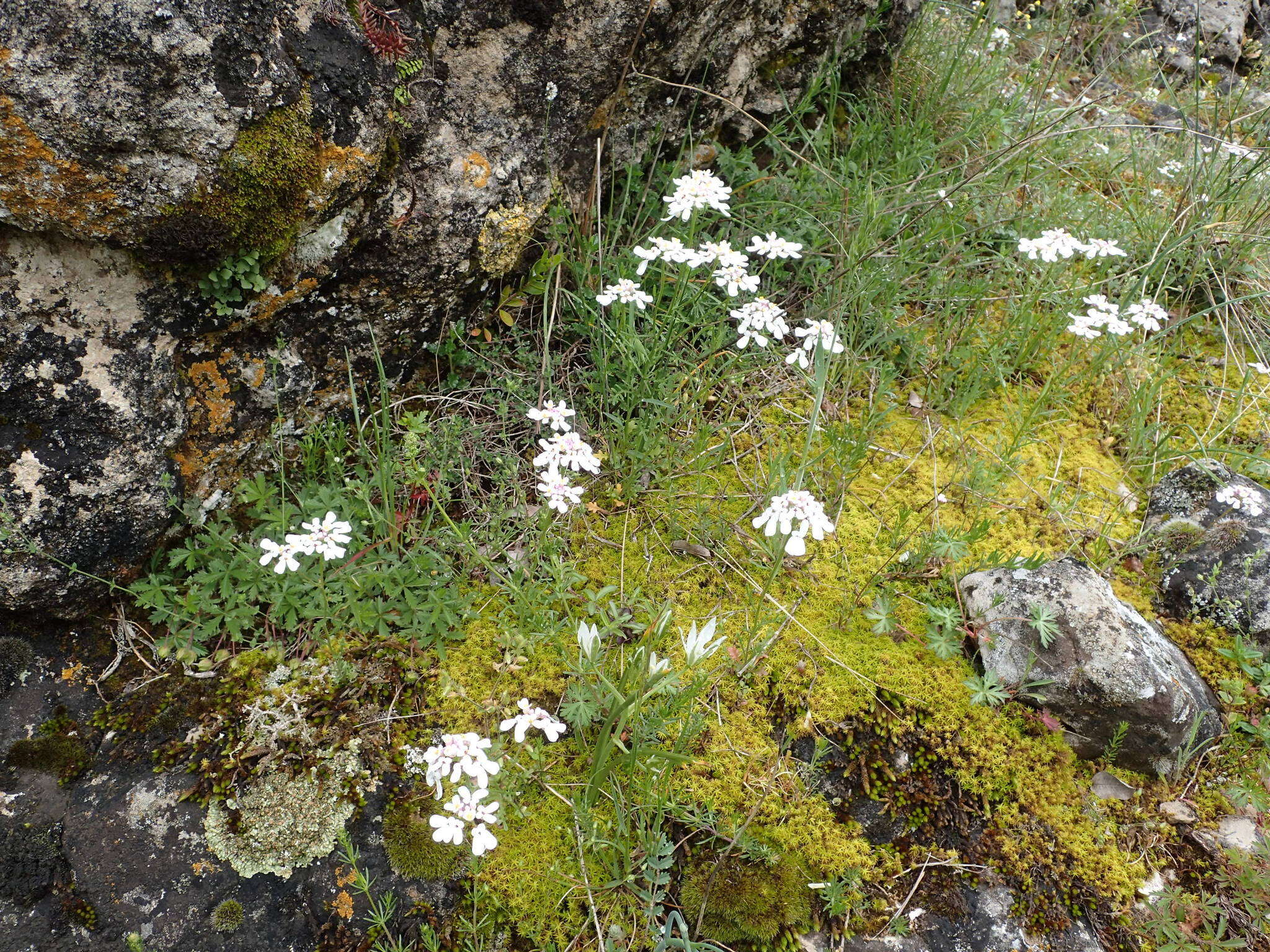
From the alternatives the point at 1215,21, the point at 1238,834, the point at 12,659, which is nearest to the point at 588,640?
the point at 12,659

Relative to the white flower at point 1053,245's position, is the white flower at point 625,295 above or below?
below

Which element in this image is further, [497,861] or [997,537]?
[997,537]

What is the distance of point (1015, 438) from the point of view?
11.0 ft

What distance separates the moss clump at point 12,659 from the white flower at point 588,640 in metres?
1.80

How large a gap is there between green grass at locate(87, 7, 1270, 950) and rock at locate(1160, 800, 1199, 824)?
6 centimetres

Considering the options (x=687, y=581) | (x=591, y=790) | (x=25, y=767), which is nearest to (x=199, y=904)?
(x=25, y=767)

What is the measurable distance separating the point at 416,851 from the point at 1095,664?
Answer: 89.9 inches

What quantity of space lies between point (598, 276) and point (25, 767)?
2.76 metres

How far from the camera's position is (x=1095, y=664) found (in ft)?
8.48

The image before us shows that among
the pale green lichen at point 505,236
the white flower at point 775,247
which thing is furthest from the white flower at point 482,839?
the white flower at point 775,247

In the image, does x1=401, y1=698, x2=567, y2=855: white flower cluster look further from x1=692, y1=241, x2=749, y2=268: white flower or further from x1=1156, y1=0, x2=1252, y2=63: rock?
x1=1156, y1=0, x2=1252, y2=63: rock

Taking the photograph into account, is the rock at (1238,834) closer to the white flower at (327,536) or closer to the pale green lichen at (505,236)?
the white flower at (327,536)

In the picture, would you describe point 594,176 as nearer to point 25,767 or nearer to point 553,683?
point 553,683

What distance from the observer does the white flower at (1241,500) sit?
10.2 ft
